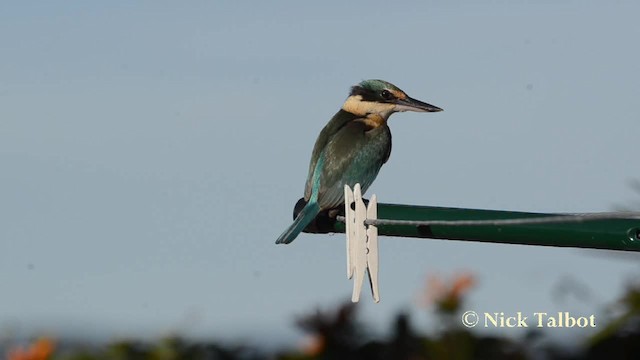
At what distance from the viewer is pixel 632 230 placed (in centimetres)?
284

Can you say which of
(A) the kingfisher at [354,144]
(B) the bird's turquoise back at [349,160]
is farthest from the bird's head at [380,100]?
(B) the bird's turquoise back at [349,160]

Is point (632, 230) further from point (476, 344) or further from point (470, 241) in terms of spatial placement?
point (476, 344)

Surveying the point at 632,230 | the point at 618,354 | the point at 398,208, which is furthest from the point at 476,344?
the point at 398,208

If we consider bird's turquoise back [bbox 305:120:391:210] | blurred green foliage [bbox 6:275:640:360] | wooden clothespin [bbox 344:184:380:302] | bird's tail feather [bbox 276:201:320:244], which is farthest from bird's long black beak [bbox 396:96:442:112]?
blurred green foliage [bbox 6:275:640:360]

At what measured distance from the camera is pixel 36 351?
1.81 m

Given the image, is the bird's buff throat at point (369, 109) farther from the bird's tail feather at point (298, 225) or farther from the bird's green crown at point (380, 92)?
the bird's tail feather at point (298, 225)

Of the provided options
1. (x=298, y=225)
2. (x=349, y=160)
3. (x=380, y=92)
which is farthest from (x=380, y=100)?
(x=298, y=225)

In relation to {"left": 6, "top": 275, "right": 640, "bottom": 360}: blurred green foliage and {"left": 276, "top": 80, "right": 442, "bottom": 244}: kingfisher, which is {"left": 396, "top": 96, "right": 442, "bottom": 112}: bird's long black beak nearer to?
{"left": 276, "top": 80, "right": 442, "bottom": 244}: kingfisher

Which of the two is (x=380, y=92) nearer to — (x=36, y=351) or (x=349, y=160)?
(x=349, y=160)

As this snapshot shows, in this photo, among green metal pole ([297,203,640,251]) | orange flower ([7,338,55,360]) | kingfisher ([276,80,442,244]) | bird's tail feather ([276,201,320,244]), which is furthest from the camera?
kingfisher ([276,80,442,244])

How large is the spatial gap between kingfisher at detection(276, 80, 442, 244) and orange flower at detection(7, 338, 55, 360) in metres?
3.13

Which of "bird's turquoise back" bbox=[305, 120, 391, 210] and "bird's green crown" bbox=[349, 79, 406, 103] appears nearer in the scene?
"bird's turquoise back" bbox=[305, 120, 391, 210]

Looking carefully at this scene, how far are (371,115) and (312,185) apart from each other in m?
1.28

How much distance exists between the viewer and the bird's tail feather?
4.69m
